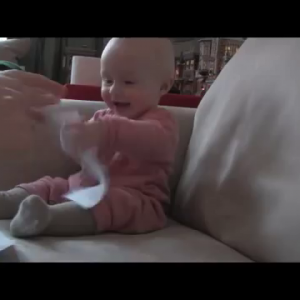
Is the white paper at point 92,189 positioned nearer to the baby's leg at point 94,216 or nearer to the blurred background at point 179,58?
the baby's leg at point 94,216

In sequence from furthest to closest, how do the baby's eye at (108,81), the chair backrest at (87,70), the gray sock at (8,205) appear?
the chair backrest at (87,70), the baby's eye at (108,81), the gray sock at (8,205)

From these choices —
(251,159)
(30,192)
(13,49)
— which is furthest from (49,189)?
(13,49)

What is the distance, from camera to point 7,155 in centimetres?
105

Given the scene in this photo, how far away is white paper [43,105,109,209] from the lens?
0.86 meters

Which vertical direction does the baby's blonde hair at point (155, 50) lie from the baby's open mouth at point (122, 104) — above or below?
above

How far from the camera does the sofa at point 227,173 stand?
714 millimetres

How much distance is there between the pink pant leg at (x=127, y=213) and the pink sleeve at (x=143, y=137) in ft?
0.25

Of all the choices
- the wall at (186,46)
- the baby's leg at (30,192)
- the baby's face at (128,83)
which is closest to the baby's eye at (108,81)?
the baby's face at (128,83)
